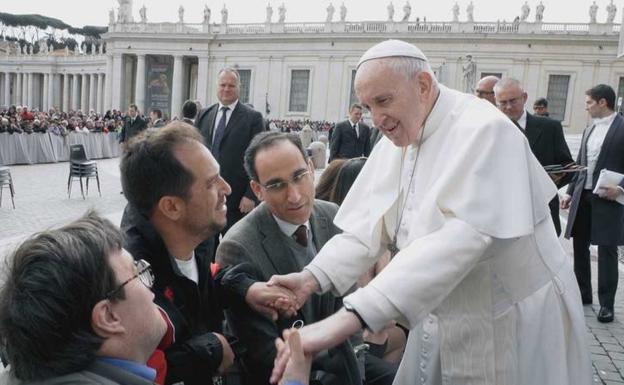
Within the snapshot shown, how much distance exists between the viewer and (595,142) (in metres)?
5.32

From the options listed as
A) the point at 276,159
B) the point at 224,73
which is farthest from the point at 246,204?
the point at 276,159

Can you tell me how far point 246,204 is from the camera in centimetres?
559

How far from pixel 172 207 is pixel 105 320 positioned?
74 centimetres

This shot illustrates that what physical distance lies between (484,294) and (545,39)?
42.7 m

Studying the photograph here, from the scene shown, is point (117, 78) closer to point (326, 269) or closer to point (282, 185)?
point (282, 185)

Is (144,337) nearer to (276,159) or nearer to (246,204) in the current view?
(276,159)

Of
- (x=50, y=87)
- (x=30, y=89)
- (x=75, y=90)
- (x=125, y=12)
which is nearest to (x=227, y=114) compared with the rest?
(x=125, y=12)

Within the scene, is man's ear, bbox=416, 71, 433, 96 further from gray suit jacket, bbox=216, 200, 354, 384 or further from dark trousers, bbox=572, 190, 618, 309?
dark trousers, bbox=572, 190, 618, 309

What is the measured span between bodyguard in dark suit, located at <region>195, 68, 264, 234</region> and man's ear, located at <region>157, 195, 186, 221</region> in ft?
11.4

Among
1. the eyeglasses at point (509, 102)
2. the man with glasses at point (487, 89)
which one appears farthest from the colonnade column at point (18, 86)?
the eyeglasses at point (509, 102)

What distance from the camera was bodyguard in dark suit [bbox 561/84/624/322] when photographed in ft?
16.3

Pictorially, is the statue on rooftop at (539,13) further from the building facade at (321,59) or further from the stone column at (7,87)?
the stone column at (7,87)

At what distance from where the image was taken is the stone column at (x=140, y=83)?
50.0 meters

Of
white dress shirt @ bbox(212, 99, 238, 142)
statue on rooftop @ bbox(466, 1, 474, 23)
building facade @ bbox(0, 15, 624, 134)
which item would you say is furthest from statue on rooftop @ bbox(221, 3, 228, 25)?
white dress shirt @ bbox(212, 99, 238, 142)
